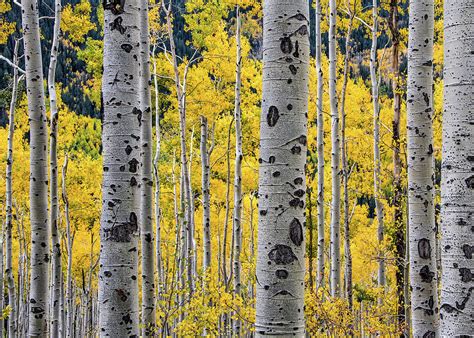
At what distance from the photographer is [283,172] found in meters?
2.20

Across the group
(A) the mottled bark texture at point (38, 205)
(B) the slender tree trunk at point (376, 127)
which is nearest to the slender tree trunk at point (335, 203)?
(B) the slender tree trunk at point (376, 127)

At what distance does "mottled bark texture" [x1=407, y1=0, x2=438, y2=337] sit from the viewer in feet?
14.0

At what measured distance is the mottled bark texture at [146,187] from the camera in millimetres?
5852

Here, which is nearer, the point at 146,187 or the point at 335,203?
the point at 146,187

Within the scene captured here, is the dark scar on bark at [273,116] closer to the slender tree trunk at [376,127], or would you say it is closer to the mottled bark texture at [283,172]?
the mottled bark texture at [283,172]

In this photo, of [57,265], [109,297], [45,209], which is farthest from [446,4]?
[57,265]

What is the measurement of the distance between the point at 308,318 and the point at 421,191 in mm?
3358

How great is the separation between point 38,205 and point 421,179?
3.19 m

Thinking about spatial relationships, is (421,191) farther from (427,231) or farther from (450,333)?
(450,333)

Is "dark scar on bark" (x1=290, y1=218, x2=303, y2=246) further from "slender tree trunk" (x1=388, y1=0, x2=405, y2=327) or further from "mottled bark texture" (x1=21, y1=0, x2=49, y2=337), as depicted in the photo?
"slender tree trunk" (x1=388, y1=0, x2=405, y2=327)

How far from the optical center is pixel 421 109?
14.6ft

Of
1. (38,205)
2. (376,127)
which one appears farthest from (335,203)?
(38,205)

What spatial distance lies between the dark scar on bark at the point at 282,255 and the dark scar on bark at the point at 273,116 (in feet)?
1.66

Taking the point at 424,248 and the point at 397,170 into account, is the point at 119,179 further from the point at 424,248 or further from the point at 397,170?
the point at 397,170
